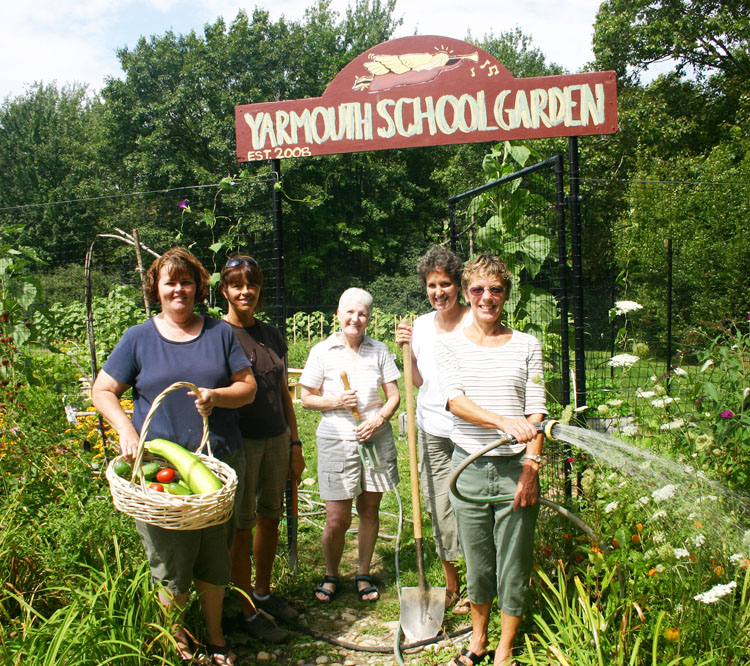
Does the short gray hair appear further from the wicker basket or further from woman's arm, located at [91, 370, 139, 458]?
the wicker basket

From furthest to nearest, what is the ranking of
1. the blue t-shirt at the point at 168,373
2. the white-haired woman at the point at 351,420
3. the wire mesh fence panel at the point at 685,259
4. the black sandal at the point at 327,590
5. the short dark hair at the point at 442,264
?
the wire mesh fence panel at the point at 685,259 < the black sandal at the point at 327,590 < the white-haired woman at the point at 351,420 < the short dark hair at the point at 442,264 < the blue t-shirt at the point at 168,373

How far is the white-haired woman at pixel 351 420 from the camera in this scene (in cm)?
328

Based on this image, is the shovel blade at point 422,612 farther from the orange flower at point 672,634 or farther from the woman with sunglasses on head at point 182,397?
the orange flower at point 672,634

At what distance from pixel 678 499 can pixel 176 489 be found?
70.8 inches

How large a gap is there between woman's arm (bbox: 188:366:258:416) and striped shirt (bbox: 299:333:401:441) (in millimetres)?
746

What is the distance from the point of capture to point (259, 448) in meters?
3.01

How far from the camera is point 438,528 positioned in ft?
10.4

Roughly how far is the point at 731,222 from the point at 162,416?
13.3 m

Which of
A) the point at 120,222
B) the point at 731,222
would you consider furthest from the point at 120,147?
the point at 731,222

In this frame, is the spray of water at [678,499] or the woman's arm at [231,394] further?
the woman's arm at [231,394]

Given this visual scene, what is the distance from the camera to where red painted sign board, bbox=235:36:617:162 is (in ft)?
11.0

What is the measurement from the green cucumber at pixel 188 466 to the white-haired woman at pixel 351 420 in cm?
109

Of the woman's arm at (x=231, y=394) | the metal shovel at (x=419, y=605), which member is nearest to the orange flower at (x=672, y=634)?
the metal shovel at (x=419, y=605)

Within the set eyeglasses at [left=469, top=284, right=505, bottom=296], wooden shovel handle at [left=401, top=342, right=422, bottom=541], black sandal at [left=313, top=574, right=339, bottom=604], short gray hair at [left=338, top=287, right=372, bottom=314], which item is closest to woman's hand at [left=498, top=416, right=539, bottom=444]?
eyeglasses at [left=469, top=284, right=505, bottom=296]
